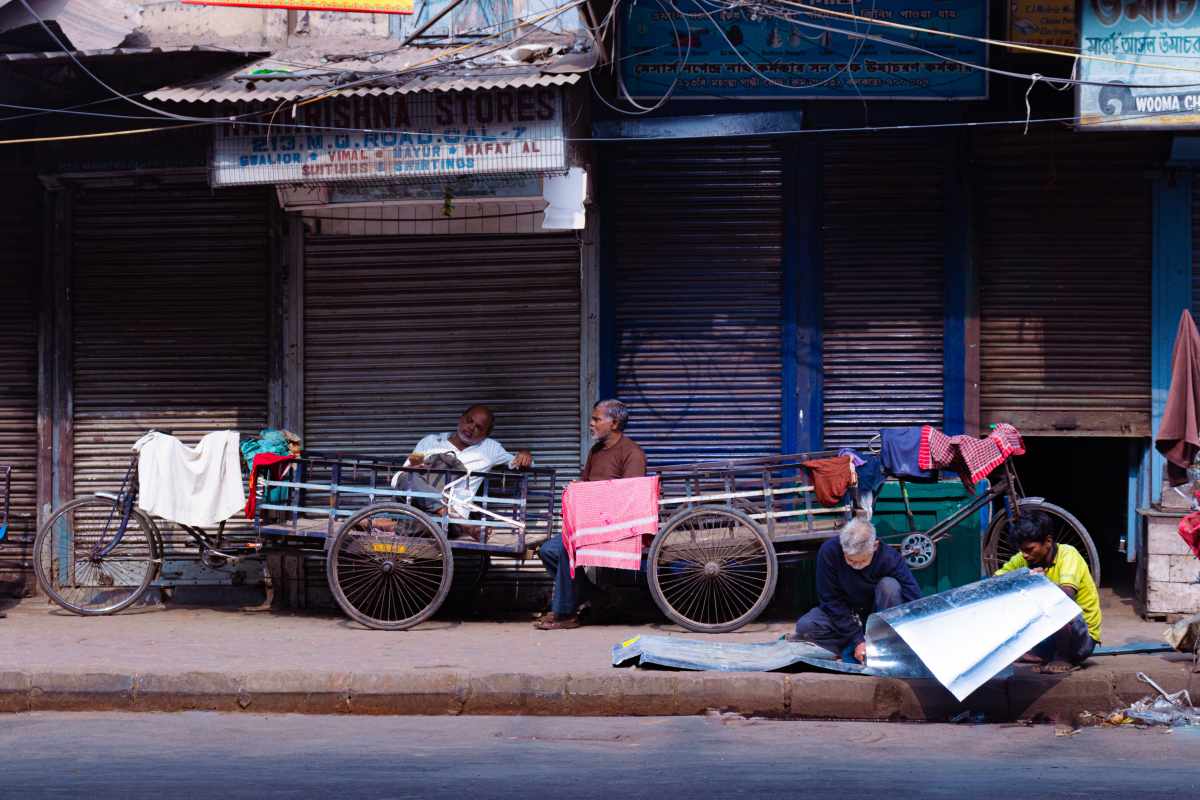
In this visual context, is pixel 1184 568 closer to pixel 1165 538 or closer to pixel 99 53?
pixel 1165 538

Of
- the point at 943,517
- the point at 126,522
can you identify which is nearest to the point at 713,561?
the point at 943,517

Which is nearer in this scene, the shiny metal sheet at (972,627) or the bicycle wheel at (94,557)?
the shiny metal sheet at (972,627)

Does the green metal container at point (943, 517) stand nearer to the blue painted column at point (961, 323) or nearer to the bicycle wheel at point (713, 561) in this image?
the blue painted column at point (961, 323)

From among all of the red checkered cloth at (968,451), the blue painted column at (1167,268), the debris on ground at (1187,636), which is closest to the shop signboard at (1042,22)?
the blue painted column at (1167,268)

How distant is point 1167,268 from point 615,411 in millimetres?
4295

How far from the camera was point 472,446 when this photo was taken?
1034 cm

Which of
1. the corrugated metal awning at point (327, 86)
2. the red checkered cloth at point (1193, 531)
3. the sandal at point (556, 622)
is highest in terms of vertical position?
the corrugated metal awning at point (327, 86)

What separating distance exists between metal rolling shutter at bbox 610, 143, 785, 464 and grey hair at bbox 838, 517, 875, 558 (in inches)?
99.7

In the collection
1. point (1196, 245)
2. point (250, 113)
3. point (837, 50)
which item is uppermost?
point (837, 50)

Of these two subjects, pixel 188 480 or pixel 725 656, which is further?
pixel 188 480

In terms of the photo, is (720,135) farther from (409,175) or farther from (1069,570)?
(1069,570)

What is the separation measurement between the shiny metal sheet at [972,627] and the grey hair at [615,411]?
8.82 feet

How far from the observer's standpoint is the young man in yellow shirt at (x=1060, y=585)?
792 cm

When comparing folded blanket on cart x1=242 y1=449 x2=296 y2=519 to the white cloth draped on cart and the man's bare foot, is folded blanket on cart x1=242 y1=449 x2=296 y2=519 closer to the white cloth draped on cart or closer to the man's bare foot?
the white cloth draped on cart
